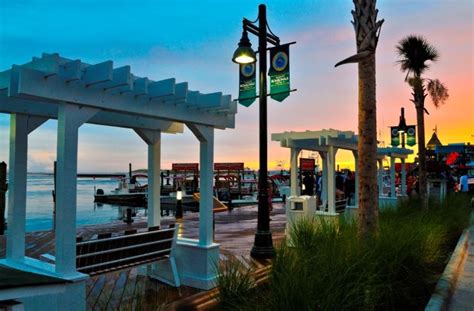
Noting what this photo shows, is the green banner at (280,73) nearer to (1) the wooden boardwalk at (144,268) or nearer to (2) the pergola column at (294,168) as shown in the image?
(1) the wooden boardwalk at (144,268)

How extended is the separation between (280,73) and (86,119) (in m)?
4.29

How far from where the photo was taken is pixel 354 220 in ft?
21.6

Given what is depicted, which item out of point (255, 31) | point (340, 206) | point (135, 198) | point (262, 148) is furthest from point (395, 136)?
point (135, 198)

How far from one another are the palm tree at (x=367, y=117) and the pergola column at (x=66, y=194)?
11.6 ft

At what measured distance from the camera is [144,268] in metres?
6.18

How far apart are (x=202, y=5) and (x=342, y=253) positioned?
7698mm

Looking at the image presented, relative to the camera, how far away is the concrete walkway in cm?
473

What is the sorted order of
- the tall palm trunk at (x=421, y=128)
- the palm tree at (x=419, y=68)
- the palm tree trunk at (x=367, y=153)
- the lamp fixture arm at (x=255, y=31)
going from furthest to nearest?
the palm tree at (x=419, y=68) → the tall palm trunk at (x=421, y=128) → the lamp fixture arm at (x=255, y=31) → the palm tree trunk at (x=367, y=153)

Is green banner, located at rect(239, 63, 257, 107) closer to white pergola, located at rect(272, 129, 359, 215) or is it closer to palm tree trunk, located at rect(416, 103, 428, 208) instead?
white pergola, located at rect(272, 129, 359, 215)

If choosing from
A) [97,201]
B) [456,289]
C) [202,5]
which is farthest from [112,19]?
[97,201]

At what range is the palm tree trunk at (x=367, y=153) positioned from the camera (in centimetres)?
546

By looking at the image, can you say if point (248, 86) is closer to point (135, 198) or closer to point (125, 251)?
point (125, 251)

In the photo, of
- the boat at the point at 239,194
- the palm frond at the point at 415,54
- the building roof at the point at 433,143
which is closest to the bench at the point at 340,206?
the palm frond at the point at 415,54

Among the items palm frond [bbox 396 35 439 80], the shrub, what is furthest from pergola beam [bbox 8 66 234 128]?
palm frond [bbox 396 35 439 80]
